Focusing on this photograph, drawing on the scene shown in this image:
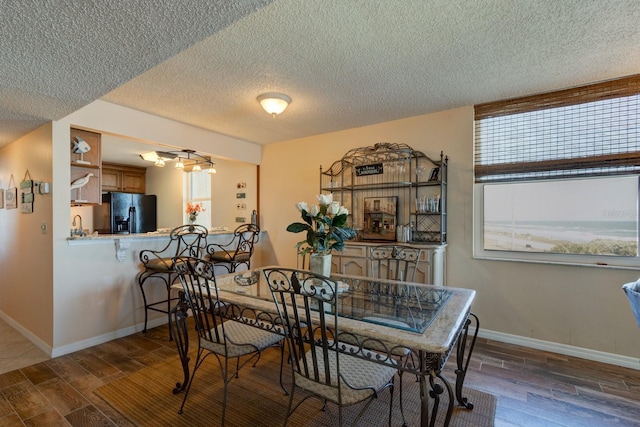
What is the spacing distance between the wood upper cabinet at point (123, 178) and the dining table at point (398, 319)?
5.36 m

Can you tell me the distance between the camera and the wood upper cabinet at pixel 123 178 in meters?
6.22

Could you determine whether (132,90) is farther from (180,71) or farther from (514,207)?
(514,207)

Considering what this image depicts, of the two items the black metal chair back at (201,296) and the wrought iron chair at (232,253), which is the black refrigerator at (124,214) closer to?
the wrought iron chair at (232,253)

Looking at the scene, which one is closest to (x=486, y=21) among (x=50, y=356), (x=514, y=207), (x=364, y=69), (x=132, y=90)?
(x=364, y=69)

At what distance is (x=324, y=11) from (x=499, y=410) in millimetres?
2741

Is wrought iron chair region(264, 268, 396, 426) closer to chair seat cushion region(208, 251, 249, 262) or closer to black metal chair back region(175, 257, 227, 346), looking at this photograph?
black metal chair back region(175, 257, 227, 346)

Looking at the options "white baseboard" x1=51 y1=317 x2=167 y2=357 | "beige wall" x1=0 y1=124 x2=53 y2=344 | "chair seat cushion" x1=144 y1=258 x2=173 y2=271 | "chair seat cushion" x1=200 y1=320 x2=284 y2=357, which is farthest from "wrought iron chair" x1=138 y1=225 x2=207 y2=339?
"chair seat cushion" x1=200 y1=320 x2=284 y2=357

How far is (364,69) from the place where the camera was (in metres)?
2.42

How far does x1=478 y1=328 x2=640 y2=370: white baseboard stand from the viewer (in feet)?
8.46

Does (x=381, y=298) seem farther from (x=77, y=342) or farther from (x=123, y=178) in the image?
(x=123, y=178)

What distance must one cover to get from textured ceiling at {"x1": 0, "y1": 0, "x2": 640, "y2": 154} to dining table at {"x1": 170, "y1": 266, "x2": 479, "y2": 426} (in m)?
1.46

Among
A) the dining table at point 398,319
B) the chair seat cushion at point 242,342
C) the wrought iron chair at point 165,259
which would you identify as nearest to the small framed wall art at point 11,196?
the wrought iron chair at point 165,259

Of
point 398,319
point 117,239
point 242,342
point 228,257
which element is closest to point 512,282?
point 398,319

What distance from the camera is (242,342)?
1918mm
